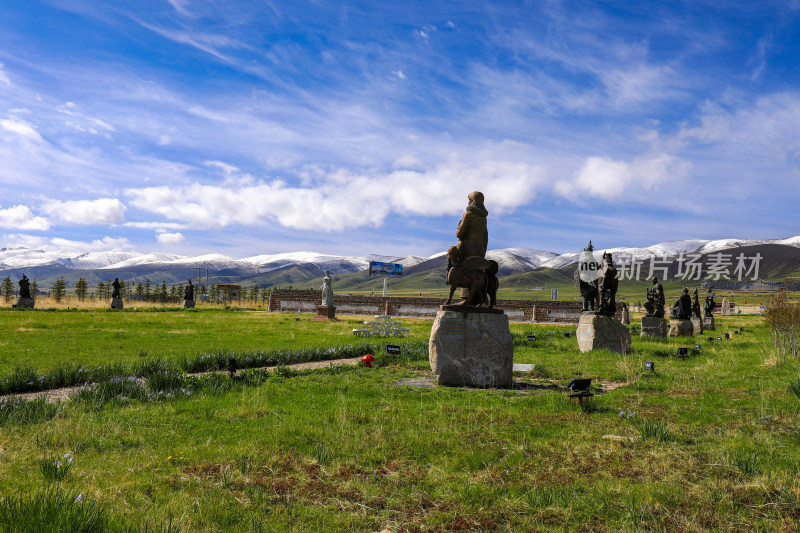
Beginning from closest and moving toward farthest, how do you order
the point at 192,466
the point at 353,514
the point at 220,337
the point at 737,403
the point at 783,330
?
1. the point at 353,514
2. the point at 192,466
3. the point at 737,403
4. the point at 783,330
5. the point at 220,337

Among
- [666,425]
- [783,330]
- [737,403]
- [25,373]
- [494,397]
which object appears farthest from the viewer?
[783,330]

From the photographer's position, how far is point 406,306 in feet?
133

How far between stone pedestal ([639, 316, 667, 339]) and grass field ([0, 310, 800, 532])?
1051 centimetres

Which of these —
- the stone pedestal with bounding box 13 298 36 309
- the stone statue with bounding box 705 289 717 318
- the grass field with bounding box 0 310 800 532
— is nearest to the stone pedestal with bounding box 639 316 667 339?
the grass field with bounding box 0 310 800 532

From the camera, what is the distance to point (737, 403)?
280 inches

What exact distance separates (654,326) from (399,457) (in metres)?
17.3

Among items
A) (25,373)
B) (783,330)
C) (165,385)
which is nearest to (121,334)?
(25,373)

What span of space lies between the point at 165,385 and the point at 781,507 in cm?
803

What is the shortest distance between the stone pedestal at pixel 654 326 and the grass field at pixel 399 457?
414 inches

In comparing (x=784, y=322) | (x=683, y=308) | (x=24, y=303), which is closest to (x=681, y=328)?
(x=683, y=308)

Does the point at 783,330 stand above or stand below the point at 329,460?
above

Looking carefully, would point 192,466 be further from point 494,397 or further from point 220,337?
point 220,337

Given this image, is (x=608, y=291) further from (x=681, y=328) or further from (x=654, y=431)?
(x=654, y=431)

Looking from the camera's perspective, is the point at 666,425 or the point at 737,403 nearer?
the point at 666,425
